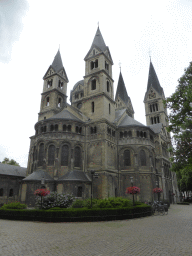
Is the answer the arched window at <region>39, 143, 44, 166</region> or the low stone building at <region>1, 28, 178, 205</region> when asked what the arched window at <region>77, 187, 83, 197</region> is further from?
the arched window at <region>39, 143, 44, 166</region>

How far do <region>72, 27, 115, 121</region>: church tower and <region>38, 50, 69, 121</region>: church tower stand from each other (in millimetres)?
6692

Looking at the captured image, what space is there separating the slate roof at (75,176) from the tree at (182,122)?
16.8 m

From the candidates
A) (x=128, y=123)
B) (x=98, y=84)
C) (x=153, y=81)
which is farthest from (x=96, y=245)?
(x=153, y=81)

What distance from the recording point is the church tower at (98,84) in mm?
38281

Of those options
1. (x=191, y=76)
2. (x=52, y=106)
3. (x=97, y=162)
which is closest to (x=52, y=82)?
(x=52, y=106)

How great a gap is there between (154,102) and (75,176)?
46.1 meters

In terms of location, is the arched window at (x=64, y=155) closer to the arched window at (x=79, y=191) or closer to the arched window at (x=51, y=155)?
the arched window at (x=51, y=155)

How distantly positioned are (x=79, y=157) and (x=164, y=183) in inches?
802

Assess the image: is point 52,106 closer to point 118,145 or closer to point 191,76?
point 118,145

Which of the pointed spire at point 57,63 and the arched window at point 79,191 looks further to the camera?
the pointed spire at point 57,63

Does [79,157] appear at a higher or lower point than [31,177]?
higher

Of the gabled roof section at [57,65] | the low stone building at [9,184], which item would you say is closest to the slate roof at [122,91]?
the gabled roof section at [57,65]

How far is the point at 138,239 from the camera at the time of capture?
32.7 feet

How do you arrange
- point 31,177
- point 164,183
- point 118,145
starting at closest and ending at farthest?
point 31,177
point 118,145
point 164,183
